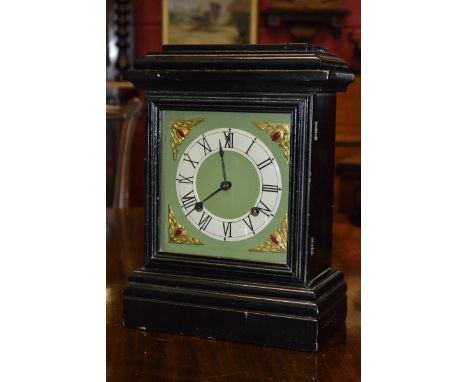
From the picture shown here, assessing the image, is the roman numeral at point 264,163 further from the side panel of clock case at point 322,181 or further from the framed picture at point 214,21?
the framed picture at point 214,21

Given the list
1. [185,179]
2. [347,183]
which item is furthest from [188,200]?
[347,183]

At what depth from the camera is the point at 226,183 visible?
1.00 meters

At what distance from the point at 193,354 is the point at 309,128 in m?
0.28

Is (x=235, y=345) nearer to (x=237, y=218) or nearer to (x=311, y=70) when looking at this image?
(x=237, y=218)

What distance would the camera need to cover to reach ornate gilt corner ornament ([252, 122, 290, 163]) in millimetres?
973

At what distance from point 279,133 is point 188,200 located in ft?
0.48

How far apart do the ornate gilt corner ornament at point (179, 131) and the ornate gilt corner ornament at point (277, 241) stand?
0.16m

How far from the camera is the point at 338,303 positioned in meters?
1.03

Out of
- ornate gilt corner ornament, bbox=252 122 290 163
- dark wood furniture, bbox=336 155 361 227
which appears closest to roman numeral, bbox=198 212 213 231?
ornate gilt corner ornament, bbox=252 122 290 163

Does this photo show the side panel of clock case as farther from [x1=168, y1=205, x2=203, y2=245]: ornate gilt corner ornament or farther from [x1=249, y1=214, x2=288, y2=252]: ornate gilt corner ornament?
[x1=168, y1=205, x2=203, y2=245]: ornate gilt corner ornament

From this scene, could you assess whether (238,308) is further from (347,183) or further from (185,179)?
(347,183)

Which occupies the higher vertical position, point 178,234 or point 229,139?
point 229,139

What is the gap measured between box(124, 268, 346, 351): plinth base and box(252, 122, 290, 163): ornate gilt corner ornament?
16 centimetres
